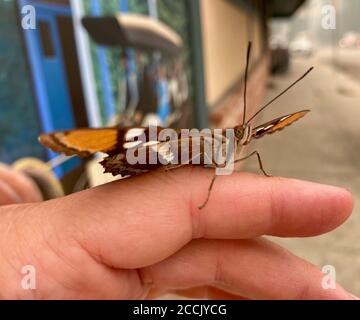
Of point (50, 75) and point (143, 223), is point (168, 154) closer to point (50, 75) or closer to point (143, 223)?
point (143, 223)

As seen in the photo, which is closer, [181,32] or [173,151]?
[173,151]

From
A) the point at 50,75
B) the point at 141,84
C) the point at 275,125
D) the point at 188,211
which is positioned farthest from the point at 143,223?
the point at 141,84

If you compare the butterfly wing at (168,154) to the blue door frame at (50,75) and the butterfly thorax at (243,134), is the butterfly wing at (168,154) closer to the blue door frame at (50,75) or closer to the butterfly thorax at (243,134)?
the butterfly thorax at (243,134)

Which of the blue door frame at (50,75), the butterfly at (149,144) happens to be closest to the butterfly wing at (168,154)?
the butterfly at (149,144)

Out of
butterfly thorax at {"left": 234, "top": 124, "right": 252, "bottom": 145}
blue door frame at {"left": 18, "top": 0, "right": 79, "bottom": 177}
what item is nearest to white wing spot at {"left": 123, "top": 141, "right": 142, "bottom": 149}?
butterfly thorax at {"left": 234, "top": 124, "right": 252, "bottom": 145}
